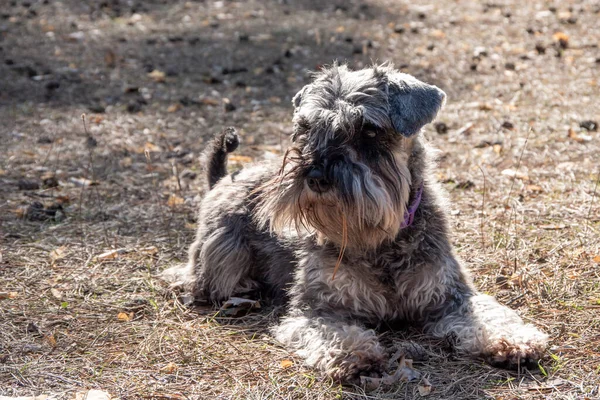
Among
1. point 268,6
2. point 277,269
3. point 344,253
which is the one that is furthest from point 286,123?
point 268,6

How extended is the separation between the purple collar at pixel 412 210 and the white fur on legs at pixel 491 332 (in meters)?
0.61

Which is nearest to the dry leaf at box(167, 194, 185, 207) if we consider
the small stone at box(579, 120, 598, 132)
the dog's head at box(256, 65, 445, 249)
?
the dog's head at box(256, 65, 445, 249)

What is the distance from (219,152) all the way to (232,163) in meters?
1.69

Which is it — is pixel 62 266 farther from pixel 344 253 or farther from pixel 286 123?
pixel 286 123

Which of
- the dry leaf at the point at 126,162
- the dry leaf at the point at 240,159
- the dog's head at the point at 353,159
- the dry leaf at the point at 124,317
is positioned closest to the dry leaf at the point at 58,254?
the dry leaf at the point at 124,317

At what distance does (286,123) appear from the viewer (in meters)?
9.07

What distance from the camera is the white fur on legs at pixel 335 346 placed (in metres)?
4.06

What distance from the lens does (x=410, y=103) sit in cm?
435

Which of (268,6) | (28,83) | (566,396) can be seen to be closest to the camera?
(566,396)

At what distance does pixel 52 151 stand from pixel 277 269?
4058mm

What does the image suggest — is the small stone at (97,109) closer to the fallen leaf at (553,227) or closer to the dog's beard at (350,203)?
the dog's beard at (350,203)

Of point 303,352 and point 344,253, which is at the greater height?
point 344,253

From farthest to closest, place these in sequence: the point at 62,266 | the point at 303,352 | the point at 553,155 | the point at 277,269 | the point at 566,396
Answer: the point at 553,155 → the point at 62,266 → the point at 277,269 → the point at 303,352 → the point at 566,396

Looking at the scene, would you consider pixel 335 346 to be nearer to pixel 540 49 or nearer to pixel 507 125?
pixel 507 125
